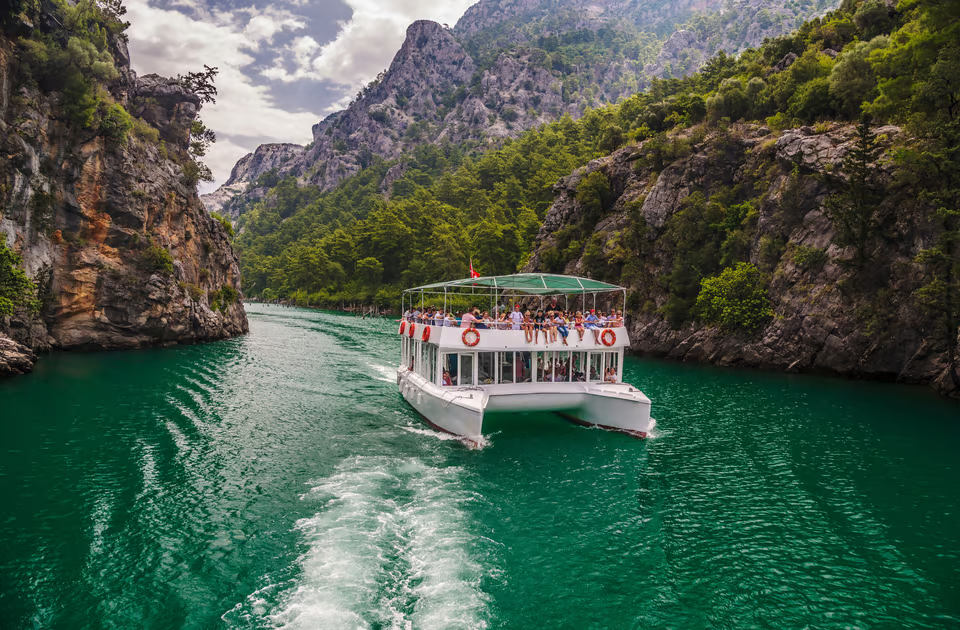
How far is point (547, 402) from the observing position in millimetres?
19422

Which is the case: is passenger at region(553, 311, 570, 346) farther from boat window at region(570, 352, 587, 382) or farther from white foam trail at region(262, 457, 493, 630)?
white foam trail at region(262, 457, 493, 630)

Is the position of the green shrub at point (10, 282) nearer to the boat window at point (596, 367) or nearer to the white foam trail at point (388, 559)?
the white foam trail at point (388, 559)

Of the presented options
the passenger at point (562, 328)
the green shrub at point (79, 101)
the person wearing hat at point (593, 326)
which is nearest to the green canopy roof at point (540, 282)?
the person wearing hat at point (593, 326)

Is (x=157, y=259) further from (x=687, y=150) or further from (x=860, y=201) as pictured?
(x=860, y=201)

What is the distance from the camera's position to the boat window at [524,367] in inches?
808

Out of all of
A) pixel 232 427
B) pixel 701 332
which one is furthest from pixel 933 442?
pixel 232 427

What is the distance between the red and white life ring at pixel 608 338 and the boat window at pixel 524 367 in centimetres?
289

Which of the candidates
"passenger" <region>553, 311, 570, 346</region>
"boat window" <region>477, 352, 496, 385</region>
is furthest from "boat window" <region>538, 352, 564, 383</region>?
"boat window" <region>477, 352, 496, 385</region>

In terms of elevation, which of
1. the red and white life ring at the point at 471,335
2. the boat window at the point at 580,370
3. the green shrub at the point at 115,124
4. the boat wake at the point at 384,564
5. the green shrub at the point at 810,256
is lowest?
the boat wake at the point at 384,564

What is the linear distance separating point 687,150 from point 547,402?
38320 millimetres

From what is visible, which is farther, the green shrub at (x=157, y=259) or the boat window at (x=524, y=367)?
the green shrub at (x=157, y=259)

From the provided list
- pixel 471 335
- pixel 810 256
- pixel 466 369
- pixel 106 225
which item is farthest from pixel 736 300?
pixel 106 225

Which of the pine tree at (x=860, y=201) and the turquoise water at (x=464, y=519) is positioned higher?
the pine tree at (x=860, y=201)

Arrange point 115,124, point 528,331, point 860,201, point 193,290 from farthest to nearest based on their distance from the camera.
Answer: point 193,290, point 115,124, point 860,201, point 528,331
